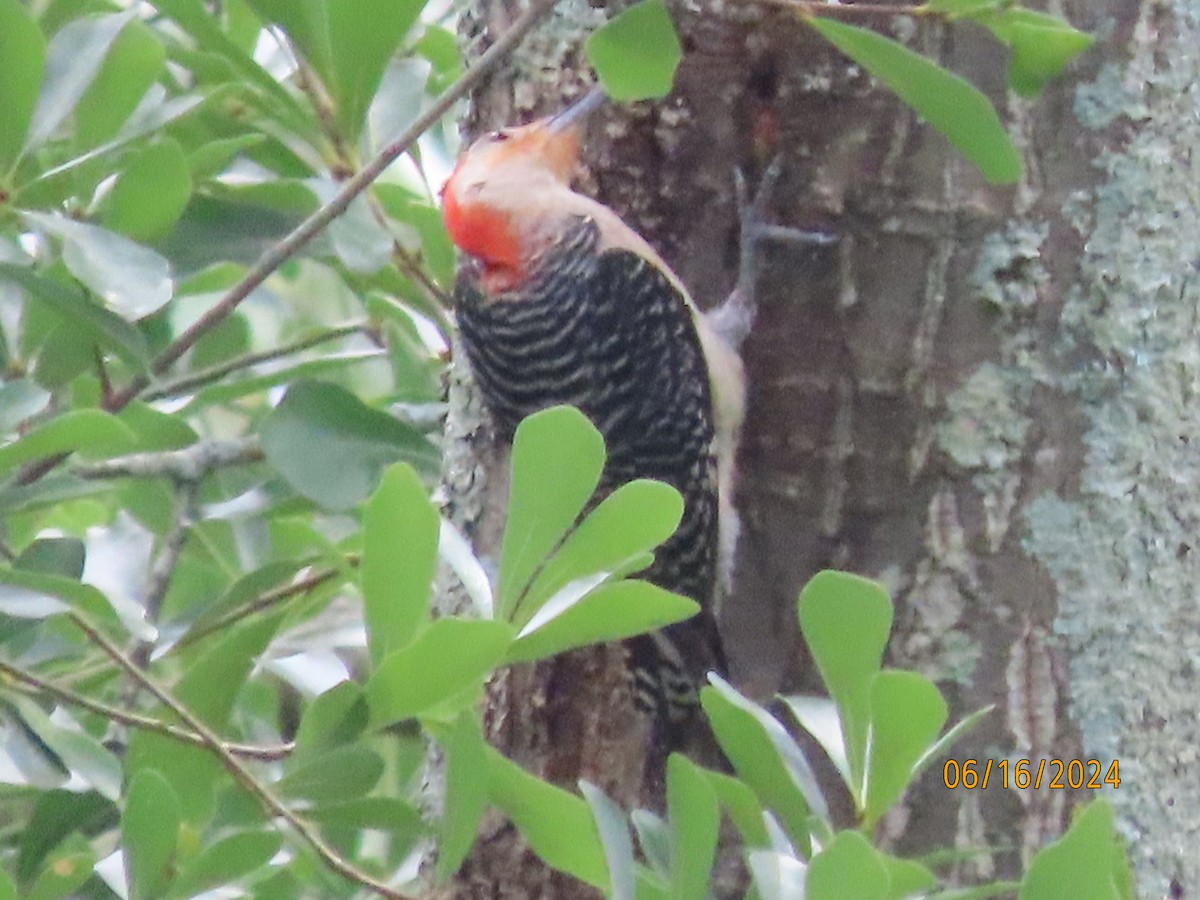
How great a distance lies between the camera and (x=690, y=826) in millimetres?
807

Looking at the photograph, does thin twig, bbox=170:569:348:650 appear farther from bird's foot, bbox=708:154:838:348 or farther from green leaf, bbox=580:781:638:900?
green leaf, bbox=580:781:638:900

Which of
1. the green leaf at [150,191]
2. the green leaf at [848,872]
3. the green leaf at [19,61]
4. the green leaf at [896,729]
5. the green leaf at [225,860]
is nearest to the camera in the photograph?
the green leaf at [848,872]

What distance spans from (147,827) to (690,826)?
1.10 ft

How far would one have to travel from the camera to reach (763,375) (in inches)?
53.3

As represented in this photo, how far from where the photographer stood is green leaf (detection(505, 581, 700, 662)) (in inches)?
31.0

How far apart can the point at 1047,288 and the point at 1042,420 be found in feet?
0.38

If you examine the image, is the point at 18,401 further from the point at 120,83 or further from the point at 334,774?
the point at 334,774

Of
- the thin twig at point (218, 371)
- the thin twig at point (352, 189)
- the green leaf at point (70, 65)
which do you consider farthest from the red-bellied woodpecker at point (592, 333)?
the green leaf at point (70, 65)

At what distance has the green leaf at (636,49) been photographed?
993 millimetres

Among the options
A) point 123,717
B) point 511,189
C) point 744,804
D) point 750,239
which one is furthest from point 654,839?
point 511,189

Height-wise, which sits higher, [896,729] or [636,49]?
[636,49]

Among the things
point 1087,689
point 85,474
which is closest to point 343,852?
point 85,474

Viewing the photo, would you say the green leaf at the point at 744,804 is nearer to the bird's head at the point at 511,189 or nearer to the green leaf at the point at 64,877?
the green leaf at the point at 64,877

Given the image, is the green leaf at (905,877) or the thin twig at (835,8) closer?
the green leaf at (905,877)
